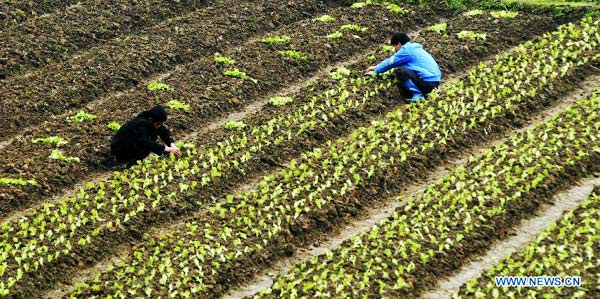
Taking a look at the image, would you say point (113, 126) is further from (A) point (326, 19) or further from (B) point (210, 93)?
(A) point (326, 19)

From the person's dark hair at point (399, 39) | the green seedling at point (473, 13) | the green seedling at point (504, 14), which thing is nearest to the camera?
the person's dark hair at point (399, 39)

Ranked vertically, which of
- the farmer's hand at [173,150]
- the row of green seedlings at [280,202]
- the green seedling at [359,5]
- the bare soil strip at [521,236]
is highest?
the green seedling at [359,5]

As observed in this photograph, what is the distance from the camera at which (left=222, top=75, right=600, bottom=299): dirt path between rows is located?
55.5 ft

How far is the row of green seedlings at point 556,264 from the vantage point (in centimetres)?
1523

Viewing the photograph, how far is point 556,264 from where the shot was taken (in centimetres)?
1576

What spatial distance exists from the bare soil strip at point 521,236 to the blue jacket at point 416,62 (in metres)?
5.04

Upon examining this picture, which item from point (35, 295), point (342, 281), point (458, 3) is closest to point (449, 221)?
point (342, 281)

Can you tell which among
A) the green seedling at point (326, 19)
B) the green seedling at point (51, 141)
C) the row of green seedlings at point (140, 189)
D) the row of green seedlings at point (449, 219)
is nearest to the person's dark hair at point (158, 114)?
the row of green seedlings at point (140, 189)

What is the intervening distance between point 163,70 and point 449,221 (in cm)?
1063

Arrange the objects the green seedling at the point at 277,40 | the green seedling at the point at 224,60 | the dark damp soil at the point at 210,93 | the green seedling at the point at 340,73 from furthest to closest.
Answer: the green seedling at the point at 277,40 → the green seedling at the point at 224,60 → the green seedling at the point at 340,73 → the dark damp soil at the point at 210,93

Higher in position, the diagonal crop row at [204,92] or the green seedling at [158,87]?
the green seedling at [158,87]

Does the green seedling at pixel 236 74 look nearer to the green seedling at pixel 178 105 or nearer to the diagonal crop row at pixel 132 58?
the green seedling at pixel 178 105

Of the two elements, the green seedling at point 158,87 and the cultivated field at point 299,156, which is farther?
the green seedling at point 158,87

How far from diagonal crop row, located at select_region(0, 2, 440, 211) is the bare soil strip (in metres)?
7.89
